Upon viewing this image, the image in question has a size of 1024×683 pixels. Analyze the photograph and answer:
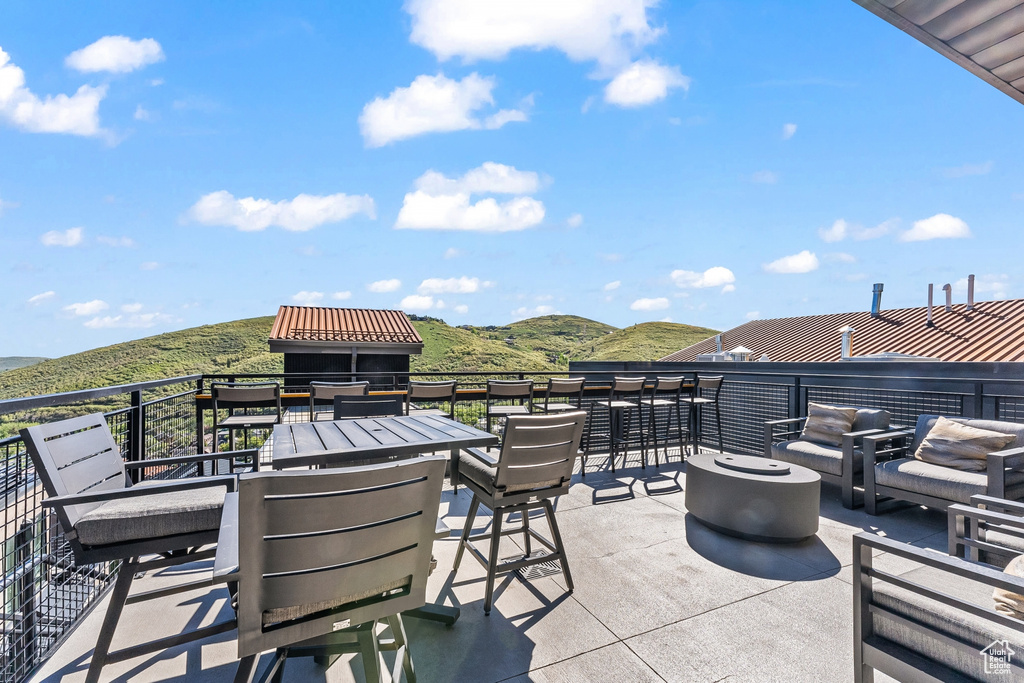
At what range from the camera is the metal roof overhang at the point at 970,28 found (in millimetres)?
2244

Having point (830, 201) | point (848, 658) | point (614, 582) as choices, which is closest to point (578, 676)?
point (614, 582)

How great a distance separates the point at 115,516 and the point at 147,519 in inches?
3.8

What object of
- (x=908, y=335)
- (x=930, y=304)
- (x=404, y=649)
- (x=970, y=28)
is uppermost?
(x=970, y=28)

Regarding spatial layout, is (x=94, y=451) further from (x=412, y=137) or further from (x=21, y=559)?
(x=412, y=137)

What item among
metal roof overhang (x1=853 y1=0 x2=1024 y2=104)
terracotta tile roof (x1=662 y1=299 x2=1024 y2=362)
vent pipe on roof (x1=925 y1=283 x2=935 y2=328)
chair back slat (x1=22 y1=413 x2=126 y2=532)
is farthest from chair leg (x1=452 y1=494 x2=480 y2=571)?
vent pipe on roof (x1=925 y1=283 x2=935 y2=328)

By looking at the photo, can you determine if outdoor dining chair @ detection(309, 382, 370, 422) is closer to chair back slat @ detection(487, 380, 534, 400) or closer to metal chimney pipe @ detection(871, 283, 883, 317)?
chair back slat @ detection(487, 380, 534, 400)

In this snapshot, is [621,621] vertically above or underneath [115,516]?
underneath

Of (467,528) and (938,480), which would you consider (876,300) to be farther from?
(467,528)

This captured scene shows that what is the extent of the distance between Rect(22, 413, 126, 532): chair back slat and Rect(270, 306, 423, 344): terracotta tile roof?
10.2 meters

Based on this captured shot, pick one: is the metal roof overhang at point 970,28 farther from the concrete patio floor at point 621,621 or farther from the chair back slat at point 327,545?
the chair back slat at point 327,545

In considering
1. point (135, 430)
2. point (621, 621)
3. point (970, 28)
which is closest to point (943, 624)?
point (621, 621)

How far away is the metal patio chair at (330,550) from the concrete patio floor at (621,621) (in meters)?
0.77

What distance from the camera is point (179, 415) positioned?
165 inches

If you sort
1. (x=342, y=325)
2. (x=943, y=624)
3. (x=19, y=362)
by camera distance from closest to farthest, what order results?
(x=943, y=624)
(x=342, y=325)
(x=19, y=362)
